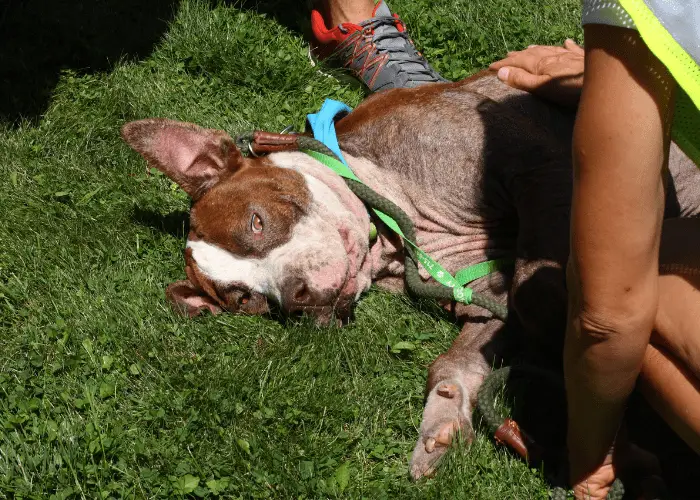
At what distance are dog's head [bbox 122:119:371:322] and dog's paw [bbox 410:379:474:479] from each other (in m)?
0.73

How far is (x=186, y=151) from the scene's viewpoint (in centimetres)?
439

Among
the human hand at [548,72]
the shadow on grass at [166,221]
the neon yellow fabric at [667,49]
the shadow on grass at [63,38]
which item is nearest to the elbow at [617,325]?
the neon yellow fabric at [667,49]

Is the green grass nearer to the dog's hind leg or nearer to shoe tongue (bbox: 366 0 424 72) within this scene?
the dog's hind leg

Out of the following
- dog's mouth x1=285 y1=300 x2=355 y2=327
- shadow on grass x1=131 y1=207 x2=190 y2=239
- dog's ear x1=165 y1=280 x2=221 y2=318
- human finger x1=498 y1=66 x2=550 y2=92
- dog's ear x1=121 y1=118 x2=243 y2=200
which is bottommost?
dog's ear x1=165 y1=280 x2=221 y2=318

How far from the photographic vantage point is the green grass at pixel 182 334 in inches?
129

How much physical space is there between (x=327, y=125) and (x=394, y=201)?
1.77ft

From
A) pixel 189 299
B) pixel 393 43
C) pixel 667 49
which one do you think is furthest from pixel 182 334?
pixel 667 49

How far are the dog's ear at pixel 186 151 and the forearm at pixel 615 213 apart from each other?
2342mm

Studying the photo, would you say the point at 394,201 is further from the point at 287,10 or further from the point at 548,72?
the point at 287,10

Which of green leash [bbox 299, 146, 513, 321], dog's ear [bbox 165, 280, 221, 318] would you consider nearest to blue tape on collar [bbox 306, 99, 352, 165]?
green leash [bbox 299, 146, 513, 321]

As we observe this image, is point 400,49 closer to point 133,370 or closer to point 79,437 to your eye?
point 133,370

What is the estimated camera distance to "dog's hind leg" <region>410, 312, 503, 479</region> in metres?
3.36

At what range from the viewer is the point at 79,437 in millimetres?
3385

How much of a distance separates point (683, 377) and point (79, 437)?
2.23 meters
